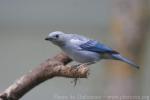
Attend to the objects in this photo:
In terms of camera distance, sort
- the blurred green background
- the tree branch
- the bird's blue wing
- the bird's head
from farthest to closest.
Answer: the blurred green background → the bird's blue wing → the bird's head → the tree branch

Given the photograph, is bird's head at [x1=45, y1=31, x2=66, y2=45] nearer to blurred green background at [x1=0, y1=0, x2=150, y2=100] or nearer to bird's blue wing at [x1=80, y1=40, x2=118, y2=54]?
bird's blue wing at [x1=80, y1=40, x2=118, y2=54]

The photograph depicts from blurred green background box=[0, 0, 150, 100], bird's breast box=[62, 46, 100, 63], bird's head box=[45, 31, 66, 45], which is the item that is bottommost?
bird's breast box=[62, 46, 100, 63]

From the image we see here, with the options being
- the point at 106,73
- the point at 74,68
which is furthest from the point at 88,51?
the point at 74,68

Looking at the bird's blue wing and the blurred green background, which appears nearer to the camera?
the bird's blue wing

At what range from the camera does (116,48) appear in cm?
404

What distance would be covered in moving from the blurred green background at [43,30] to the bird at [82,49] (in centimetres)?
188

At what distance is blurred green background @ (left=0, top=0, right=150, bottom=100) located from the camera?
19.5ft

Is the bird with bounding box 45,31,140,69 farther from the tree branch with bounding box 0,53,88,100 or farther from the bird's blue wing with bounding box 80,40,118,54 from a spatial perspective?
the tree branch with bounding box 0,53,88,100

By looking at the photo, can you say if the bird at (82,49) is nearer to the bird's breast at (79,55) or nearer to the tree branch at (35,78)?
the bird's breast at (79,55)

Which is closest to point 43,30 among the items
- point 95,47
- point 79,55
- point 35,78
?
point 95,47

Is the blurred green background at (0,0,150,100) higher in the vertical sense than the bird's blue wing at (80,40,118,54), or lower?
higher

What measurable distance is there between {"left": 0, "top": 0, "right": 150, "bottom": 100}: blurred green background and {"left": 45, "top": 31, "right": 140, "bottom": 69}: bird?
74.2 inches

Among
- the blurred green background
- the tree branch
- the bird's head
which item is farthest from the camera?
the blurred green background

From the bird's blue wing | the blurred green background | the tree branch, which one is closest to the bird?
the bird's blue wing
